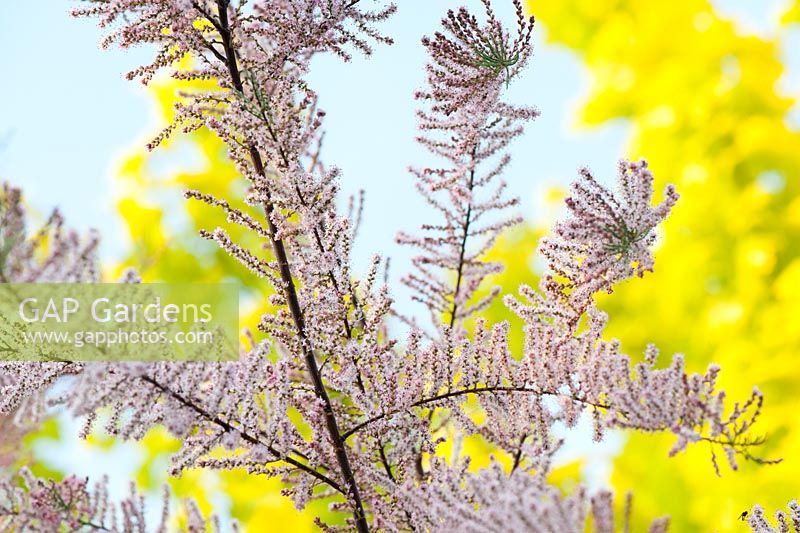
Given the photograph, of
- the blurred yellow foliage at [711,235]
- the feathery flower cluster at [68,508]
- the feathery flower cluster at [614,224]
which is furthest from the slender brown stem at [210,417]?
the blurred yellow foliage at [711,235]

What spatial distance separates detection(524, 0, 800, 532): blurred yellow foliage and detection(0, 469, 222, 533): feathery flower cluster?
5.26 m

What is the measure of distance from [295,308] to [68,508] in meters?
0.56

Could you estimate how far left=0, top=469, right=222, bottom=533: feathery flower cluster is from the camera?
1423 millimetres

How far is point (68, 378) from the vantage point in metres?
1.27

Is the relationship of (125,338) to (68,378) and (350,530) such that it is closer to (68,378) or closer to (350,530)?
(68,378)

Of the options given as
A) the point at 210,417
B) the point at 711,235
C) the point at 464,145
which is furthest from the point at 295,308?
the point at 711,235

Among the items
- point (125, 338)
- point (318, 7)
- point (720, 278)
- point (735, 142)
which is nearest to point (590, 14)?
point (735, 142)

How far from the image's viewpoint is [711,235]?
23.3ft

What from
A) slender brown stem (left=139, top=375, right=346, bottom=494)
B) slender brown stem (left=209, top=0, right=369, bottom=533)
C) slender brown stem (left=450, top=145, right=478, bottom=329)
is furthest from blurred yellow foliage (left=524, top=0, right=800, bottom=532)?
slender brown stem (left=139, top=375, right=346, bottom=494)

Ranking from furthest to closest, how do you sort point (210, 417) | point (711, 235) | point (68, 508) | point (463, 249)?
point (711, 235)
point (463, 249)
point (68, 508)
point (210, 417)

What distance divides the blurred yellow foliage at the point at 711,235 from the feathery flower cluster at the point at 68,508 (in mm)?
5256

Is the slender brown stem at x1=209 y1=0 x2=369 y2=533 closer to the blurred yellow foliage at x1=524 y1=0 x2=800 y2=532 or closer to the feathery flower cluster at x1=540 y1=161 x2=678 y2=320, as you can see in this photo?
the feathery flower cluster at x1=540 y1=161 x2=678 y2=320

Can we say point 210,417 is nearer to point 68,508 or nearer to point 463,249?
point 68,508

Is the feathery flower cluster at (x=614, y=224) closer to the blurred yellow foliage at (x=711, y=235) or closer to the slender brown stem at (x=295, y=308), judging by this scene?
the slender brown stem at (x=295, y=308)
